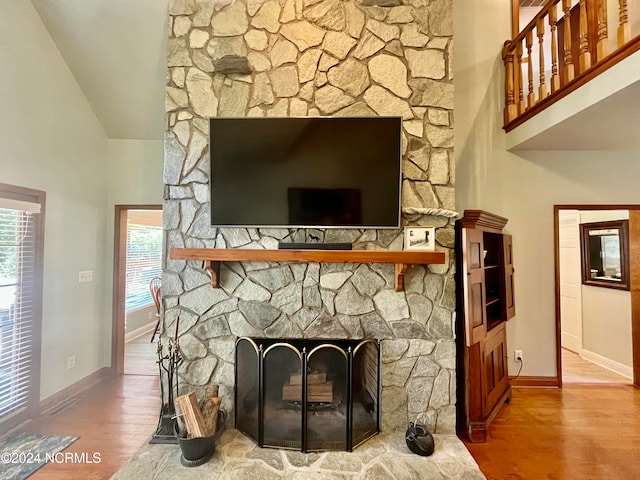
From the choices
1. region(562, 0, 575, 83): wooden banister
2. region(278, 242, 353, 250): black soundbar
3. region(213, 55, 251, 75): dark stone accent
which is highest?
region(562, 0, 575, 83): wooden banister

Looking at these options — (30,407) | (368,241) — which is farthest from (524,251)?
(30,407)

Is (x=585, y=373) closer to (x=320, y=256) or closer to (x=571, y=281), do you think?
(x=571, y=281)

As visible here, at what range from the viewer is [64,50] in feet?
9.93

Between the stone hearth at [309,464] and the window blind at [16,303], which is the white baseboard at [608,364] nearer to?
the stone hearth at [309,464]

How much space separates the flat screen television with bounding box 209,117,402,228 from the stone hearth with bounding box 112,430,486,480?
5.13 feet

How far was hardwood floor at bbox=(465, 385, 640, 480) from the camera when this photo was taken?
86.5 inches

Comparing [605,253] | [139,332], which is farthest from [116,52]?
[605,253]

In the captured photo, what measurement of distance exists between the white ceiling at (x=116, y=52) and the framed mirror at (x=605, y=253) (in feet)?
17.5

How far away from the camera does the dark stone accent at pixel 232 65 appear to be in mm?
2477

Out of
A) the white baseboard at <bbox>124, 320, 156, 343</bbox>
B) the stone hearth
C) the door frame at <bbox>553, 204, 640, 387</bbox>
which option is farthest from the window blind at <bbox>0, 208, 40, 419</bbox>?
the door frame at <bbox>553, 204, 640, 387</bbox>

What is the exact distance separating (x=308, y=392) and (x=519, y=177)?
3.07m

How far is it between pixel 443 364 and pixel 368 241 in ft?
3.54

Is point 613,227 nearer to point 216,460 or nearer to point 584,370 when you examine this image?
point 584,370

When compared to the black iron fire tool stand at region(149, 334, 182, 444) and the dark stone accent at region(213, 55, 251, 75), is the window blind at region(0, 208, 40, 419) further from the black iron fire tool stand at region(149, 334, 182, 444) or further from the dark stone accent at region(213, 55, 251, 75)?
the dark stone accent at region(213, 55, 251, 75)
